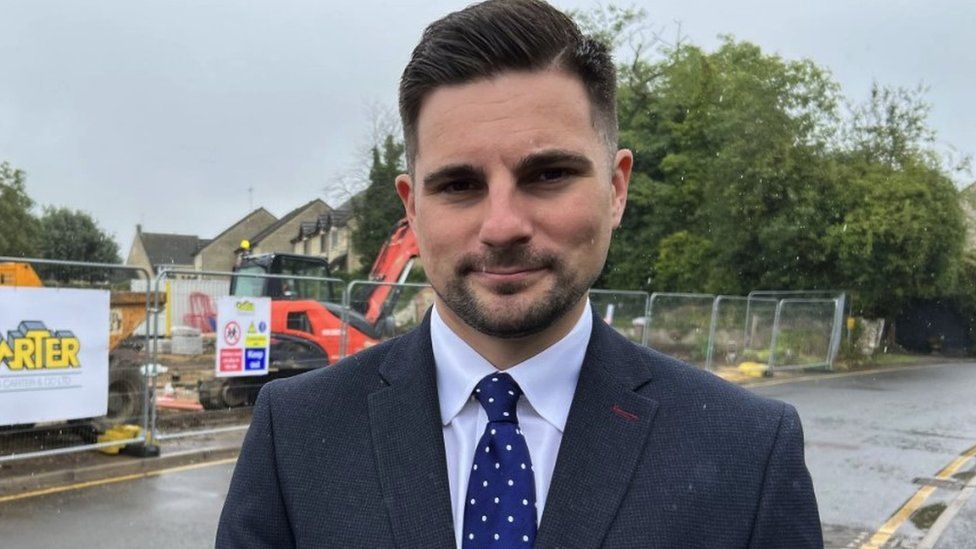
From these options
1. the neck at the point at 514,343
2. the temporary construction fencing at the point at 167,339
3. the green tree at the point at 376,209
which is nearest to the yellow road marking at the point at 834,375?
the temporary construction fencing at the point at 167,339

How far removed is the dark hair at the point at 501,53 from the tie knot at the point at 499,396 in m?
0.40

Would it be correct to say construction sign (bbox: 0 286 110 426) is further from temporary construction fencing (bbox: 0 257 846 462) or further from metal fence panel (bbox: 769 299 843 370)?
metal fence panel (bbox: 769 299 843 370)

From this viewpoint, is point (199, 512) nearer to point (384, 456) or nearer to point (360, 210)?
point (384, 456)

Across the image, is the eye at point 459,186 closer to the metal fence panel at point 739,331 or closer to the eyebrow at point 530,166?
the eyebrow at point 530,166

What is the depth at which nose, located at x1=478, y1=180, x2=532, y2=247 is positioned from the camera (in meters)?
1.48

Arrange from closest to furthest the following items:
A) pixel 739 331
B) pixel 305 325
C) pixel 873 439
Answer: pixel 873 439 → pixel 305 325 → pixel 739 331

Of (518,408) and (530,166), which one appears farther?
(518,408)

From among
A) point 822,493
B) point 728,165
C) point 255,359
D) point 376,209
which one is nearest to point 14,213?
point 376,209

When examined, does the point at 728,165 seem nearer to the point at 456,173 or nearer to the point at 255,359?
the point at 255,359

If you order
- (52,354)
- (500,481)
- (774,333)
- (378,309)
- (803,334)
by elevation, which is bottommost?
(803,334)

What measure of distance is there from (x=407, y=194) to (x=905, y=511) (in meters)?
7.86

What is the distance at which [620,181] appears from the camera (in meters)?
1.73

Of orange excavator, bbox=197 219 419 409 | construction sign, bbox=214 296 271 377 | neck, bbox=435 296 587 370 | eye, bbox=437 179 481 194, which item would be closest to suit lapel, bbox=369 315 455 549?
neck, bbox=435 296 587 370

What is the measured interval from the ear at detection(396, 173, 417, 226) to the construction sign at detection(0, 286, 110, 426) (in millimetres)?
7439
